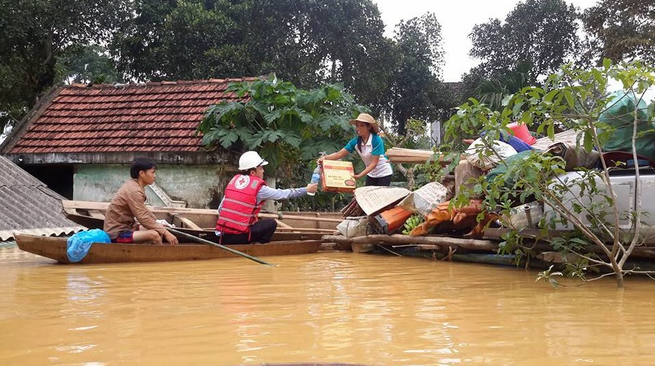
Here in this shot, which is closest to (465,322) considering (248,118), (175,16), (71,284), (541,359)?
(541,359)

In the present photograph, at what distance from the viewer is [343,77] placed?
26297mm

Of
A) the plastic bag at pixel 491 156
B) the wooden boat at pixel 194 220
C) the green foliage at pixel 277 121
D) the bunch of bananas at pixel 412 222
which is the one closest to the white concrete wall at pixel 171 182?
the green foliage at pixel 277 121

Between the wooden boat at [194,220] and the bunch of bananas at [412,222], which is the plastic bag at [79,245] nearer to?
the wooden boat at [194,220]

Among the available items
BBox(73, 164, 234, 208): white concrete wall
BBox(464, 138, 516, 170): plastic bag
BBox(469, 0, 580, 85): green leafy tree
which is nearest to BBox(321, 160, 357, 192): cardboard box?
BBox(464, 138, 516, 170): plastic bag

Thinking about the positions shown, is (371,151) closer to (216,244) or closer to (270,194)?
(270,194)

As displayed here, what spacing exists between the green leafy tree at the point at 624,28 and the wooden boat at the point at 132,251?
14436 mm

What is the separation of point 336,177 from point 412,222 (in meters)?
1.17

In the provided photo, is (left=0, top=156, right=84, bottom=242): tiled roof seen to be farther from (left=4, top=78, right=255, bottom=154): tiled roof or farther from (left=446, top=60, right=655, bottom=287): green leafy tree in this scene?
(left=446, top=60, right=655, bottom=287): green leafy tree

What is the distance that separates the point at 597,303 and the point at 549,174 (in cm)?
155

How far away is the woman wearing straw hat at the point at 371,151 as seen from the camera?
31.7 ft

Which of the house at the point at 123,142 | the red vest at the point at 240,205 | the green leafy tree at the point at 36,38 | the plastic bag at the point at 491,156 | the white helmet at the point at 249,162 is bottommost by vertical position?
the red vest at the point at 240,205

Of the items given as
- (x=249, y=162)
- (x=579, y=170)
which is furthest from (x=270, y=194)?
(x=579, y=170)

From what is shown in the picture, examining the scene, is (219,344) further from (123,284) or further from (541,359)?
(123,284)

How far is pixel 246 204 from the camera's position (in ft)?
29.7
